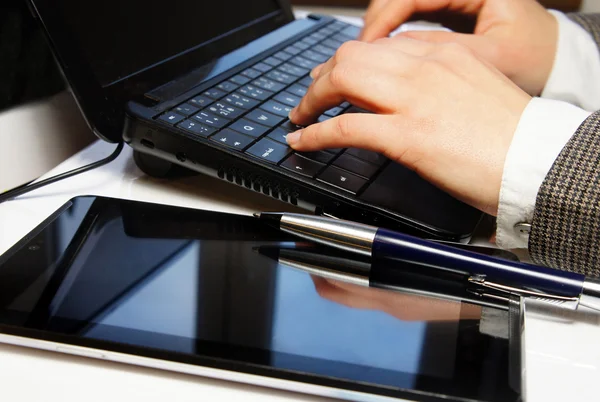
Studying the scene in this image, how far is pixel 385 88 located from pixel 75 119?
0.31m

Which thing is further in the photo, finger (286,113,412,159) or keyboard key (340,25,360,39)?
keyboard key (340,25,360,39)

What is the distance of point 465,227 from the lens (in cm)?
41

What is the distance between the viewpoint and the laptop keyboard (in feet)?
1.40

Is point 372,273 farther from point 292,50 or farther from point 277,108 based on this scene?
point 292,50

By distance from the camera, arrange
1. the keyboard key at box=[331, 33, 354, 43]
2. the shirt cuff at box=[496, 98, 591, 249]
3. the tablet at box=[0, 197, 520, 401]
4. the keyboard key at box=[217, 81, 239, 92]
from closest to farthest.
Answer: the tablet at box=[0, 197, 520, 401] → the shirt cuff at box=[496, 98, 591, 249] → the keyboard key at box=[217, 81, 239, 92] → the keyboard key at box=[331, 33, 354, 43]

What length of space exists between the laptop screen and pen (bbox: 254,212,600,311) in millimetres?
221

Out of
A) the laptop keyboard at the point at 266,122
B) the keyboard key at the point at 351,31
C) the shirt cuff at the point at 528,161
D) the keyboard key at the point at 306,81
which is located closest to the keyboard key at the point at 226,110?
the laptop keyboard at the point at 266,122

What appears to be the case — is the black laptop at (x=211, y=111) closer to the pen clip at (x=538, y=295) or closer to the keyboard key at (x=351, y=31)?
the pen clip at (x=538, y=295)

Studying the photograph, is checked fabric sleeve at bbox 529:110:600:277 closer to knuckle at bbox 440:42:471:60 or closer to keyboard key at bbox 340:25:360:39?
knuckle at bbox 440:42:471:60

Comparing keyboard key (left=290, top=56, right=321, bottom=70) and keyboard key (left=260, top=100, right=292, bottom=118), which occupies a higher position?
keyboard key (left=260, top=100, right=292, bottom=118)

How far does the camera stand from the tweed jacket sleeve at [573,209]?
0.38m

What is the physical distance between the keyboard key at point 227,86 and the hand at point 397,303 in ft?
0.73

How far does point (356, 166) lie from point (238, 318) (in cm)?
17

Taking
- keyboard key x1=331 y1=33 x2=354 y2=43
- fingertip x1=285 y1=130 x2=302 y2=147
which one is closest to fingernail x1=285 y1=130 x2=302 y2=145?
fingertip x1=285 y1=130 x2=302 y2=147
